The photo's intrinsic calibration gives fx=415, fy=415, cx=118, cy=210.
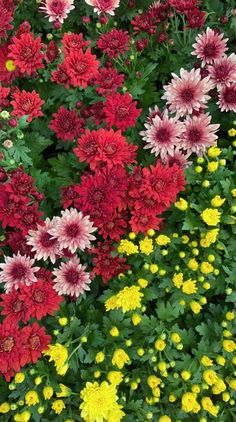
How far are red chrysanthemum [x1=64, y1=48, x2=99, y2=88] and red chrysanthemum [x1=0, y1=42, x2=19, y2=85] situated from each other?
0.46 meters

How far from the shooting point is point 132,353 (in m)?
2.48

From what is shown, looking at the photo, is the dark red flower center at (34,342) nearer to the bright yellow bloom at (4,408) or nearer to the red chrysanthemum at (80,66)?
the bright yellow bloom at (4,408)

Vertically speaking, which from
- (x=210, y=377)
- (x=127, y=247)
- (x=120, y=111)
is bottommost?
(x=210, y=377)

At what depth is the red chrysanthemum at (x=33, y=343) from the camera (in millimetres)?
2289

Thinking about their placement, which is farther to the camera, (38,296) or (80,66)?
(80,66)

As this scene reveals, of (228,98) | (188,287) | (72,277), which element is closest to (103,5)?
(228,98)

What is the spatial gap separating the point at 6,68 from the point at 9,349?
182cm

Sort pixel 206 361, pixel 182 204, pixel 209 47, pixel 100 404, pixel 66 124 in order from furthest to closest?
pixel 209 47 < pixel 66 124 < pixel 182 204 < pixel 206 361 < pixel 100 404

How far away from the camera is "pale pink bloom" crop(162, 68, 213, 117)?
269 centimetres

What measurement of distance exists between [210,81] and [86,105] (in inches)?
35.1

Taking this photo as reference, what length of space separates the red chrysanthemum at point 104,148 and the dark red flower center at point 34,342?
1.02m

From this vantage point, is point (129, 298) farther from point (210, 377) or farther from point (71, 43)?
point (71, 43)

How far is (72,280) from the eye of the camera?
8.23 ft

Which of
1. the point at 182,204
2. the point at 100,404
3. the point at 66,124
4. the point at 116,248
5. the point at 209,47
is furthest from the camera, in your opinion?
the point at 209,47
